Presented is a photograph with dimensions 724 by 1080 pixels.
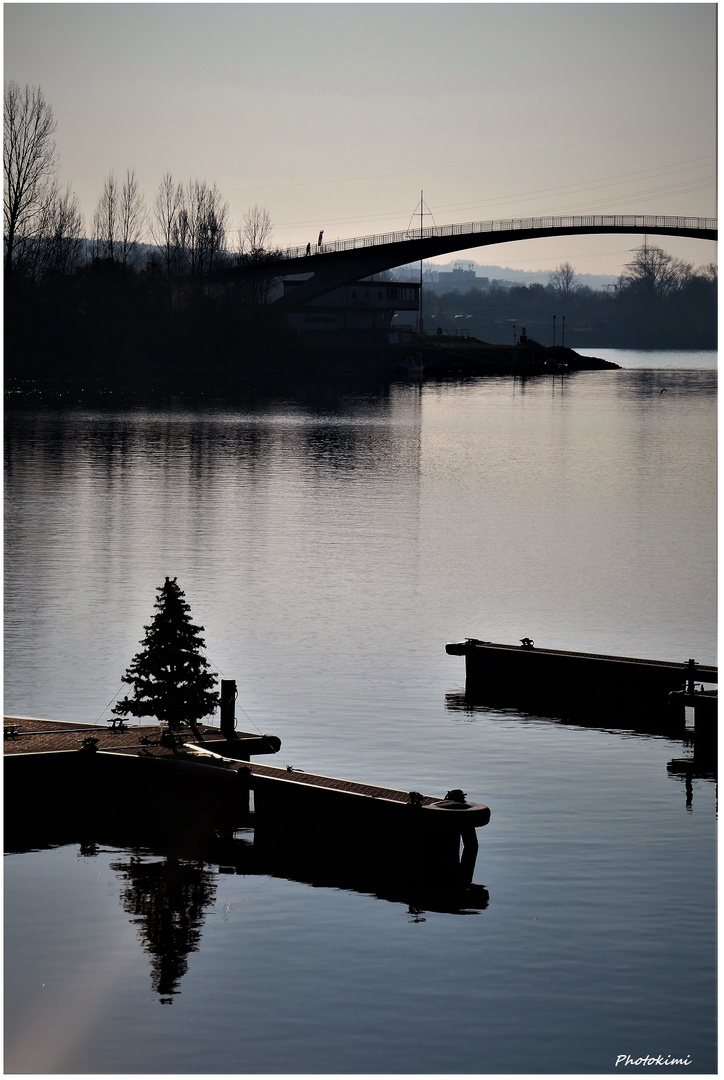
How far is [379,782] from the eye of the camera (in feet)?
54.3

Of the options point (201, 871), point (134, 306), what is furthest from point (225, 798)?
point (134, 306)

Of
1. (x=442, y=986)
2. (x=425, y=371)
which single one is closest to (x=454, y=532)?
(x=442, y=986)

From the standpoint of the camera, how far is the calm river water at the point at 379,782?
446 inches

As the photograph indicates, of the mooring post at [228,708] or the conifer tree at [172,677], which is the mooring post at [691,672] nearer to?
the mooring post at [228,708]

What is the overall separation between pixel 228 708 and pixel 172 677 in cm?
73

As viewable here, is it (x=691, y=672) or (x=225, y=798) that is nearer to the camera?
(x=225, y=798)

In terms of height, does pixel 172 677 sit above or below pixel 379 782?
above

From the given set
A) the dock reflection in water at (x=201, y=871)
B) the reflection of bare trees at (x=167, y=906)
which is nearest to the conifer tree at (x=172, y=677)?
the dock reflection in water at (x=201, y=871)

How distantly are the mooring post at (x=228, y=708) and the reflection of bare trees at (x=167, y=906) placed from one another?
2112mm

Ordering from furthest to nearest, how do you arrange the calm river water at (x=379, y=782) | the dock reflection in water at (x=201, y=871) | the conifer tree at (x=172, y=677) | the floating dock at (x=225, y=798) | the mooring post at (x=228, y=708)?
1. the mooring post at (x=228, y=708)
2. the conifer tree at (x=172, y=677)
3. the floating dock at (x=225, y=798)
4. the dock reflection in water at (x=201, y=871)
5. the calm river water at (x=379, y=782)

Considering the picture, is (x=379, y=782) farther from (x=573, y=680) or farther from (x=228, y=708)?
(x=573, y=680)

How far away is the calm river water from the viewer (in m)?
11.3

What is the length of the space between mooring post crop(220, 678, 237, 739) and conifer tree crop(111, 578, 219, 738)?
0.45 ft

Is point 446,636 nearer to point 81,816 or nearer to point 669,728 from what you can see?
point 669,728
